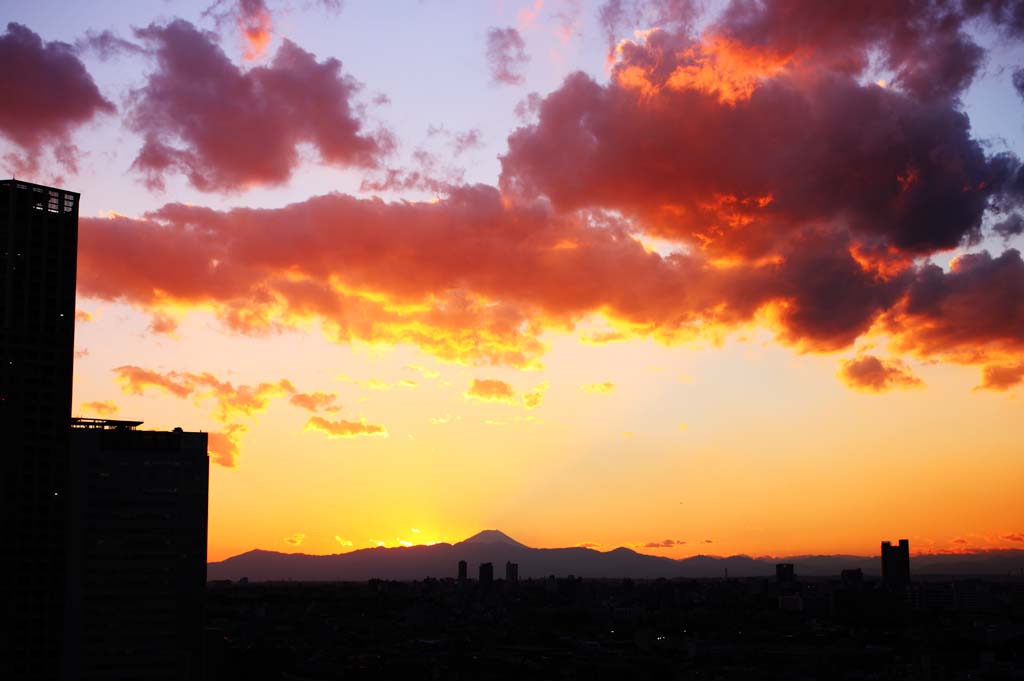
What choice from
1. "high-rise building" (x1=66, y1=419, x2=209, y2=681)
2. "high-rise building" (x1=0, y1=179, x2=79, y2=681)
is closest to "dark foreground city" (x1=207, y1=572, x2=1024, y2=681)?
"high-rise building" (x1=66, y1=419, x2=209, y2=681)

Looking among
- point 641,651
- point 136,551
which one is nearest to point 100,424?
point 136,551

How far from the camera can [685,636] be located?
175250 mm

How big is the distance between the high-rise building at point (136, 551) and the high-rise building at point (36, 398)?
597 cm

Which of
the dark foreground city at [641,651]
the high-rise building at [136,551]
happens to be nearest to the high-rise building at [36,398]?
the high-rise building at [136,551]

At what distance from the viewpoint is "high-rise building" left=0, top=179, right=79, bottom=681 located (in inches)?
2616

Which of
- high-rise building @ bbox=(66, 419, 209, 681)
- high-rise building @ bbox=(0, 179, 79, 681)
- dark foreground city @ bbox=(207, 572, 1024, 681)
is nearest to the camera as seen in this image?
high-rise building @ bbox=(0, 179, 79, 681)

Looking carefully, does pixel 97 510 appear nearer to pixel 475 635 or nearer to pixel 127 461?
pixel 127 461

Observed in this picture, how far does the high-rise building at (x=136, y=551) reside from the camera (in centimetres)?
7444

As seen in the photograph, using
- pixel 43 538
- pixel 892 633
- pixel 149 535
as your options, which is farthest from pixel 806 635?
pixel 43 538

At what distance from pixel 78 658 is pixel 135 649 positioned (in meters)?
3.70

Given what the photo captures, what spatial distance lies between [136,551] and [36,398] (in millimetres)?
14858

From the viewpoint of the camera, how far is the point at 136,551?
7844 cm

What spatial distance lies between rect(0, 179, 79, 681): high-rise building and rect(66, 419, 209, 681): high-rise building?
5970 mm

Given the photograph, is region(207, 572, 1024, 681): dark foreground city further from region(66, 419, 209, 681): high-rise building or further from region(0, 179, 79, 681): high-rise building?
region(0, 179, 79, 681): high-rise building
